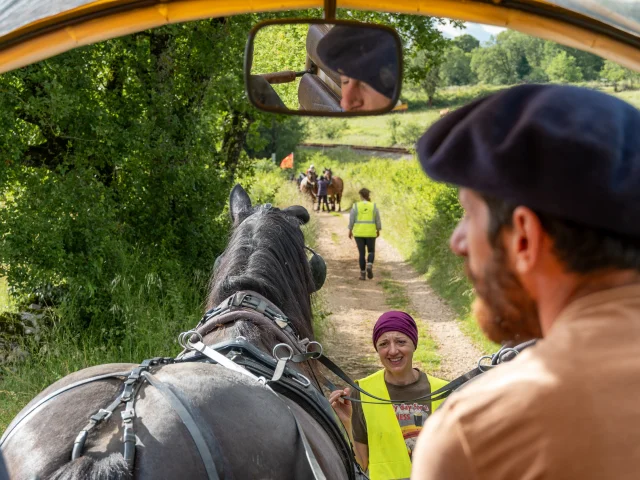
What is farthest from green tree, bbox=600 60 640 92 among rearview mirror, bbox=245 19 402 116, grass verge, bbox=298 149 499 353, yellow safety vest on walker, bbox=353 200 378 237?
rearview mirror, bbox=245 19 402 116

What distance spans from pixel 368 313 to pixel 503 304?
11.3 meters

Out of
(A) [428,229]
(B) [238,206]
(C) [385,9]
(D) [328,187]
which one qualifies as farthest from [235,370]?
(D) [328,187]

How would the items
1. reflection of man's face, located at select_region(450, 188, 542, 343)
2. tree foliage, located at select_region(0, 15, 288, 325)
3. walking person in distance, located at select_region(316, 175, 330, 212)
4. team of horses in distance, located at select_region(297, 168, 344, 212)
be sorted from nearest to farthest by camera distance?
reflection of man's face, located at select_region(450, 188, 542, 343) < tree foliage, located at select_region(0, 15, 288, 325) < walking person in distance, located at select_region(316, 175, 330, 212) < team of horses in distance, located at select_region(297, 168, 344, 212)

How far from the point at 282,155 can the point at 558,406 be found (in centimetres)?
3916

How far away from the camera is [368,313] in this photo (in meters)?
12.5

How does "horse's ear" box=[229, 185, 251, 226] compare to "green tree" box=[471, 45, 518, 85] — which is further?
"green tree" box=[471, 45, 518, 85]

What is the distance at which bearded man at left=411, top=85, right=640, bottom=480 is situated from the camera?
103 centimetres

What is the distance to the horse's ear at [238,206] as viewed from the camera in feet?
15.3

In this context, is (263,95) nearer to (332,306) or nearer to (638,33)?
(638,33)

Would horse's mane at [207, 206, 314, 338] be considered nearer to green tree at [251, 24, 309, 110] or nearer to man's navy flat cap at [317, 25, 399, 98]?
green tree at [251, 24, 309, 110]

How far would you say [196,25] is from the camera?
9141 millimetres

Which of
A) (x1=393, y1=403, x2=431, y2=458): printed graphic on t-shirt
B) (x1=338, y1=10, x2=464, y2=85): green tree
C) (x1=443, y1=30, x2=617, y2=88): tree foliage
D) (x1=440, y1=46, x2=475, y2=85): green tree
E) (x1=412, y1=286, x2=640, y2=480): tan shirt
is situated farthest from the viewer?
(x1=440, y1=46, x2=475, y2=85): green tree

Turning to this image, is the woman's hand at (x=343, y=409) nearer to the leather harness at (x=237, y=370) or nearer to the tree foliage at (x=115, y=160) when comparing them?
the leather harness at (x=237, y=370)

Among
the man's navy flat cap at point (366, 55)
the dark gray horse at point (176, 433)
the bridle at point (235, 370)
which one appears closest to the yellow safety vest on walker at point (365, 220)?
the bridle at point (235, 370)
